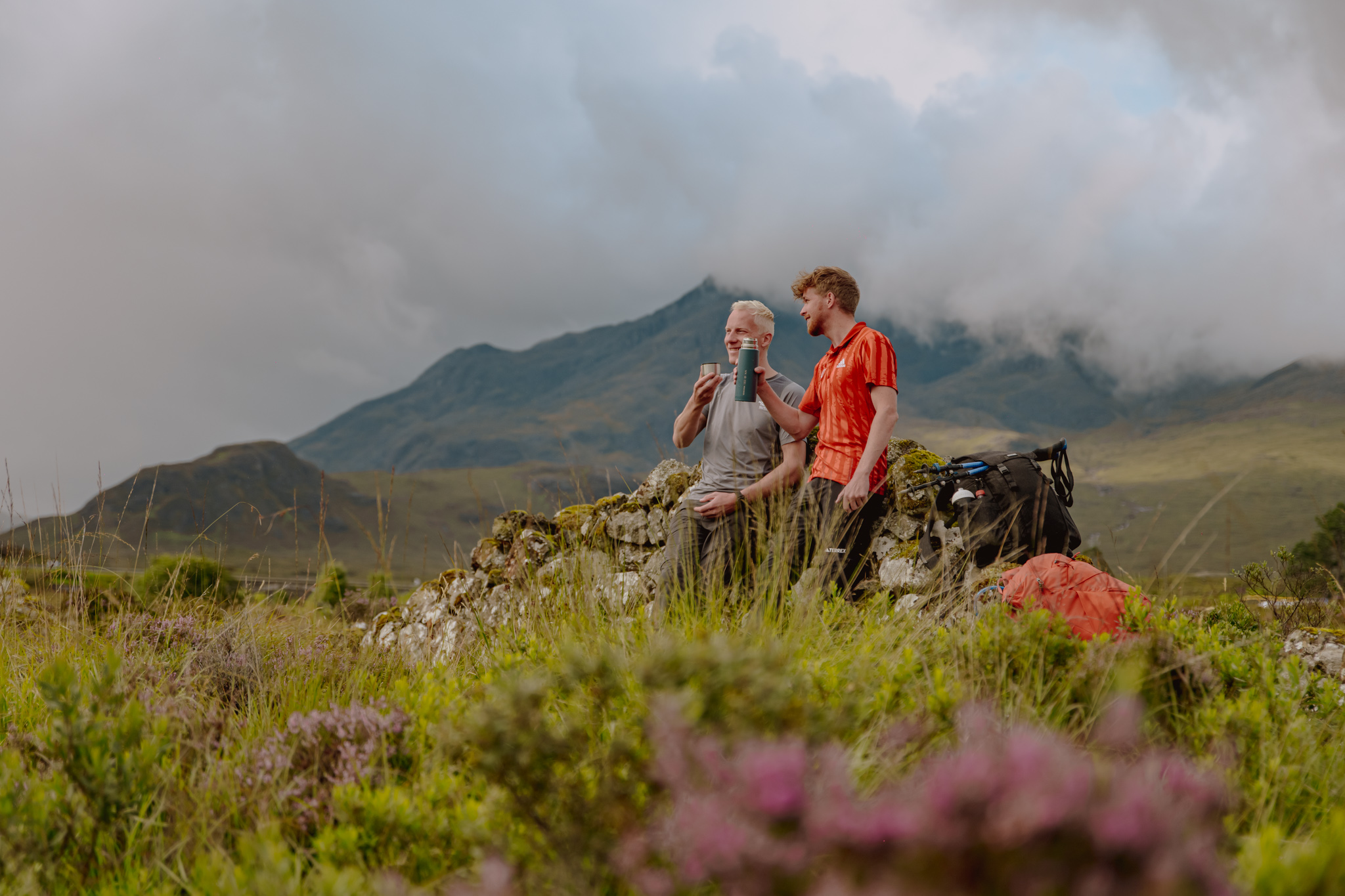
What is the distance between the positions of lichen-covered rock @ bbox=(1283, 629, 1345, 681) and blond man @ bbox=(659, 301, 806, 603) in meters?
3.69

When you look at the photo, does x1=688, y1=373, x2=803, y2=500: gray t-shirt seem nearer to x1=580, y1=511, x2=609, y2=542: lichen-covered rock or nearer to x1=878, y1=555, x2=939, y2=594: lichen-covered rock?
x1=878, y1=555, x2=939, y2=594: lichen-covered rock

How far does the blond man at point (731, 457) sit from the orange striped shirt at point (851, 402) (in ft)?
0.87

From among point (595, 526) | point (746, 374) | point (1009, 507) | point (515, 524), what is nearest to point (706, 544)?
point (746, 374)

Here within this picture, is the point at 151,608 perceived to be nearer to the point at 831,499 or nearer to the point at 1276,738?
the point at 831,499

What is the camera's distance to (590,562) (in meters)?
5.39

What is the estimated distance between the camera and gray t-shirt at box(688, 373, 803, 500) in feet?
18.4

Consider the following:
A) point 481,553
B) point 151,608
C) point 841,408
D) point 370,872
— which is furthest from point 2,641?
point 841,408

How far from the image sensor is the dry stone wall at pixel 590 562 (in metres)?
5.00

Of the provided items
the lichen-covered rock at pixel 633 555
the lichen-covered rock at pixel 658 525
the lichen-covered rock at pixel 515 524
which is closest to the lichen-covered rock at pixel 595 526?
the lichen-covered rock at pixel 633 555

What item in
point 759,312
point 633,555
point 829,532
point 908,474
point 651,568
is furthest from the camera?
point 633,555

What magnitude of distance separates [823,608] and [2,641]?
18.8 feet

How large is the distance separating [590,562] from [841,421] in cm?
219

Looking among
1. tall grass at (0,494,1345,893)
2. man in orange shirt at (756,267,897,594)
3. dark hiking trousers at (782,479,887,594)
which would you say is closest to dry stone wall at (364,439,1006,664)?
dark hiking trousers at (782,479,887,594)

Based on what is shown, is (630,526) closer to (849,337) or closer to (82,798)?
(849,337)
